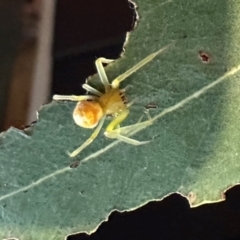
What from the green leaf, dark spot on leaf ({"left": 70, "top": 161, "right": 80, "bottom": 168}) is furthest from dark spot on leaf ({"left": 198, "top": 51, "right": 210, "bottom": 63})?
dark spot on leaf ({"left": 70, "top": 161, "right": 80, "bottom": 168})

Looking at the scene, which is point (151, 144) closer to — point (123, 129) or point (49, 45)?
point (123, 129)

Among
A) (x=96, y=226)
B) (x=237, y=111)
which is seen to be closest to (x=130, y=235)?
(x=96, y=226)

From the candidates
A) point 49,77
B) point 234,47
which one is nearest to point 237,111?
point 234,47

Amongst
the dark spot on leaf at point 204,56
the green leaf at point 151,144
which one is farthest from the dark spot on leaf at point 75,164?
the dark spot on leaf at point 204,56

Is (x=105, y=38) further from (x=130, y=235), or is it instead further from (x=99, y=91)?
(x=130, y=235)

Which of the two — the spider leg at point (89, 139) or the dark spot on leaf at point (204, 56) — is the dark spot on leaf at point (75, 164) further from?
the dark spot on leaf at point (204, 56)

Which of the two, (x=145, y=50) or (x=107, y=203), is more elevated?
(x=145, y=50)
